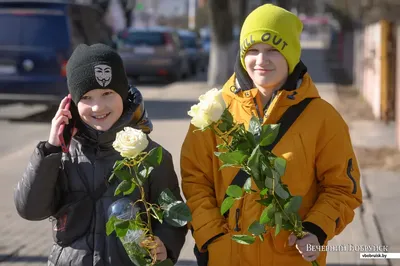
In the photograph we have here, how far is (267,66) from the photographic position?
3.16 meters

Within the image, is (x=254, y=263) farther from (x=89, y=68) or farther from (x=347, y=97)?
(x=347, y=97)

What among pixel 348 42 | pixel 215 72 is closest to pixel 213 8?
pixel 215 72

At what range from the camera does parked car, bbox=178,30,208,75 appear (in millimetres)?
27359

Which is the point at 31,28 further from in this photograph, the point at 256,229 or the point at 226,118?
the point at 256,229

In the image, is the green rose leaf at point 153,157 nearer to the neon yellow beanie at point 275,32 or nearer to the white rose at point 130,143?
the white rose at point 130,143

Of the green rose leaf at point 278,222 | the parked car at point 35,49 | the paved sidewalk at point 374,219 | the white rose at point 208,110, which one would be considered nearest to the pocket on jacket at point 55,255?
the white rose at point 208,110

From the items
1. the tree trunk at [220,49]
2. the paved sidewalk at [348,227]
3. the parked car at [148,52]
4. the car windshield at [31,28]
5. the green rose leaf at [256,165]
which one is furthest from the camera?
the parked car at [148,52]

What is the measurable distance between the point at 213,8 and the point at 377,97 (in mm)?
8051

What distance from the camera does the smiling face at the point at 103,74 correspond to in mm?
3133

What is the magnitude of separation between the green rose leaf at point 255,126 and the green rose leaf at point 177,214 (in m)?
0.37

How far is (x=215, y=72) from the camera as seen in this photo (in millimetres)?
20781

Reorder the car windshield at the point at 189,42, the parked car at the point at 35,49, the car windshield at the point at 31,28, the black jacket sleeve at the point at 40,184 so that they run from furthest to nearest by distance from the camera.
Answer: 1. the car windshield at the point at 189,42
2. the car windshield at the point at 31,28
3. the parked car at the point at 35,49
4. the black jacket sleeve at the point at 40,184

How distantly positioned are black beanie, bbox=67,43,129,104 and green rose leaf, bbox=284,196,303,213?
0.82 m

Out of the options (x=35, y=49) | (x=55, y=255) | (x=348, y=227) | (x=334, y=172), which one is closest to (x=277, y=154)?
(x=334, y=172)
